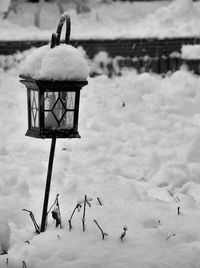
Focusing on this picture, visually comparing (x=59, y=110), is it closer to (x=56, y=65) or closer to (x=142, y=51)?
(x=56, y=65)

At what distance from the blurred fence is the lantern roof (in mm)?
5207

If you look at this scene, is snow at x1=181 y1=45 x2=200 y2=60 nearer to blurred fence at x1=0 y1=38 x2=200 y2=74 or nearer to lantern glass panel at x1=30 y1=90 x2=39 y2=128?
blurred fence at x1=0 y1=38 x2=200 y2=74

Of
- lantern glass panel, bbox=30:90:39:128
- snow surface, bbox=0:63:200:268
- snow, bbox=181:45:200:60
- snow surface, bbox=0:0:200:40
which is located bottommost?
snow surface, bbox=0:63:200:268

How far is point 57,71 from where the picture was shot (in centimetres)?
341

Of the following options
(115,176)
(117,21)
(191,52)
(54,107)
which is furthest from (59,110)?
(117,21)

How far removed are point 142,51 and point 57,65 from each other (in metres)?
5.56

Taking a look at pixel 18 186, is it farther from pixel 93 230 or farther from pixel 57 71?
pixel 57 71

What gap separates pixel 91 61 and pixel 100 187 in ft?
15.1

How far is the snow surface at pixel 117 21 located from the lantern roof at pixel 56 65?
5.54 meters

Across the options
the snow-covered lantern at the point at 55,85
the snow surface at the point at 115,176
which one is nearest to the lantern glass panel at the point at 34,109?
the snow-covered lantern at the point at 55,85

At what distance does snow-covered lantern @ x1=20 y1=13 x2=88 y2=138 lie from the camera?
3424 mm

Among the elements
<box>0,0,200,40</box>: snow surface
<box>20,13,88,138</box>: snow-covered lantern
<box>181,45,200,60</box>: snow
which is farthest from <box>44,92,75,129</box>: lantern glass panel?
<box>0,0,200,40</box>: snow surface

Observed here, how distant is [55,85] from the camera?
11.3ft

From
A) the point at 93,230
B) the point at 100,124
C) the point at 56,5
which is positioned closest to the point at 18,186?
the point at 93,230
